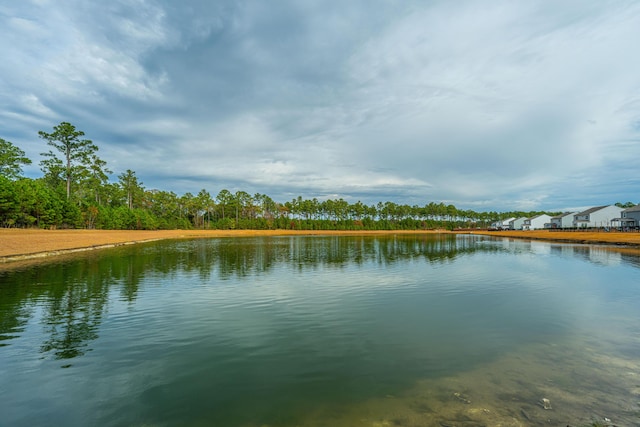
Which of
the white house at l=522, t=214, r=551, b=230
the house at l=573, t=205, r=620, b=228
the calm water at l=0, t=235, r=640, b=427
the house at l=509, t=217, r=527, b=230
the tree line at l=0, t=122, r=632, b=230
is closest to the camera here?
the calm water at l=0, t=235, r=640, b=427

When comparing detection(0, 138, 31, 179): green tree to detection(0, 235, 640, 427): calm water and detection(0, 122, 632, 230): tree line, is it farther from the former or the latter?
detection(0, 235, 640, 427): calm water

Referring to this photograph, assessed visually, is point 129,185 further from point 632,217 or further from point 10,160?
point 632,217

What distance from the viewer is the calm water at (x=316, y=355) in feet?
20.3

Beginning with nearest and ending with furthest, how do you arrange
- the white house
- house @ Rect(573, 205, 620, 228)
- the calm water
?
the calm water → house @ Rect(573, 205, 620, 228) → the white house

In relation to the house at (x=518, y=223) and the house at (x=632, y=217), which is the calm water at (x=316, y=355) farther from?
the house at (x=518, y=223)

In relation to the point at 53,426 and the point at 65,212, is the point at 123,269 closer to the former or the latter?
the point at 53,426

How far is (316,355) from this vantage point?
9.09m

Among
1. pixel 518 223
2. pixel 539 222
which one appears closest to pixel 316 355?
pixel 539 222

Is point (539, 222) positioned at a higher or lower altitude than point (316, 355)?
higher

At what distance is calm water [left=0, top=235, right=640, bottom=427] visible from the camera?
6191 mm

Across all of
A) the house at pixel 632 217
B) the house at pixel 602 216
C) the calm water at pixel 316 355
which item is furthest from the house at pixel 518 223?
the calm water at pixel 316 355

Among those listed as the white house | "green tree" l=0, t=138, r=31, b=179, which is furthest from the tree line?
the white house

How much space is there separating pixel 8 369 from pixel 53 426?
3900 millimetres

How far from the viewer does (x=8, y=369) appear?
8.09m
